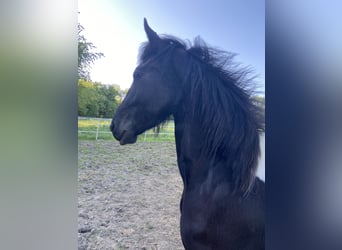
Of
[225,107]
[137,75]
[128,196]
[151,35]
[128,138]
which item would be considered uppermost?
[151,35]

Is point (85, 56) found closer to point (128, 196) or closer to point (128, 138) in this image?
point (128, 138)

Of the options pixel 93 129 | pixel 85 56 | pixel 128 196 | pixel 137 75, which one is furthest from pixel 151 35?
pixel 128 196

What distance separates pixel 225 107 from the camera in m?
1.57

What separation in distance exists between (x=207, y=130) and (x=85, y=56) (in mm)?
796

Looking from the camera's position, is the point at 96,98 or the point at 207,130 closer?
the point at 96,98

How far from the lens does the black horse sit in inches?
58.9

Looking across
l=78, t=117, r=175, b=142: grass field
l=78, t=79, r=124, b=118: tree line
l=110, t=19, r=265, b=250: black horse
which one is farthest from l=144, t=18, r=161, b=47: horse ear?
l=78, t=117, r=175, b=142: grass field

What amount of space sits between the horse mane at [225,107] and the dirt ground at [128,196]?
0.28 metres

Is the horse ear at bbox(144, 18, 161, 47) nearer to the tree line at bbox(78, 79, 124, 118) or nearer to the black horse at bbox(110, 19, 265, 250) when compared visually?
the black horse at bbox(110, 19, 265, 250)

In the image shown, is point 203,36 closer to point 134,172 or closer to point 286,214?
point 134,172

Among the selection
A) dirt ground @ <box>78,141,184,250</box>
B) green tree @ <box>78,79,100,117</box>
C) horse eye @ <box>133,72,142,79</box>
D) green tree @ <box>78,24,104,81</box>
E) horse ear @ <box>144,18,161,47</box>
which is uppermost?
horse ear @ <box>144,18,161,47</box>

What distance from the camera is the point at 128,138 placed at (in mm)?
1480

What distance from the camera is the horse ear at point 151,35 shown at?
145 cm

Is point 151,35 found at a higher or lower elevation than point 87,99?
higher
